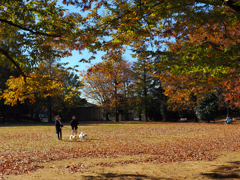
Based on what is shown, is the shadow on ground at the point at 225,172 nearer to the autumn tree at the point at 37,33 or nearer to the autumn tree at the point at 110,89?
the autumn tree at the point at 37,33

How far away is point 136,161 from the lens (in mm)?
8555

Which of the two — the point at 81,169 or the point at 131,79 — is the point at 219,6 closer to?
the point at 81,169

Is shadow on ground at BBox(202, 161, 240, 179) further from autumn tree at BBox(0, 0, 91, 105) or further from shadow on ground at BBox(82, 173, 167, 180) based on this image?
autumn tree at BBox(0, 0, 91, 105)

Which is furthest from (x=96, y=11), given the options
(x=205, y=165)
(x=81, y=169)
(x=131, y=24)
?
(x=205, y=165)

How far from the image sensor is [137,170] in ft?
24.1

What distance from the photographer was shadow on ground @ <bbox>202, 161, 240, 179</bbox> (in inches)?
266

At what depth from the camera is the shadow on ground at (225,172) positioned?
675 cm

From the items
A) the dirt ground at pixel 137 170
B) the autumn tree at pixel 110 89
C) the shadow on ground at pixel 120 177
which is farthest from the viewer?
the autumn tree at pixel 110 89

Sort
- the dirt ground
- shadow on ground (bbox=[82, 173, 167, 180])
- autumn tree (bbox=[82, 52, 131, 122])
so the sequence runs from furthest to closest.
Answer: autumn tree (bbox=[82, 52, 131, 122]), the dirt ground, shadow on ground (bbox=[82, 173, 167, 180])

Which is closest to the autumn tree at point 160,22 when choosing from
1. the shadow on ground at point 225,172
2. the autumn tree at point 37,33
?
the autumn tree at point 37,33

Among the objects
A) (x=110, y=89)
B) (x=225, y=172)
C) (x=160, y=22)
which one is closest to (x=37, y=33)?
(x=160, y=22)

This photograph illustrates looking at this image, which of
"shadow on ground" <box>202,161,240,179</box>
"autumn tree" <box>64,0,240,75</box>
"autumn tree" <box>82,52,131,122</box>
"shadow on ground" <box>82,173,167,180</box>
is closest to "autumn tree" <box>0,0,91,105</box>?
"autumn tree" <box>64,0,240,75</box>

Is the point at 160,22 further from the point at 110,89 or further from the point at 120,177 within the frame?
the point at 110,89

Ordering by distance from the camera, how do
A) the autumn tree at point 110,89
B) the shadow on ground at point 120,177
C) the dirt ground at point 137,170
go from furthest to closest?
the autumn tree at point 110,89
the dirt ground at point 137,170
the shadow on ground at point 120,177
